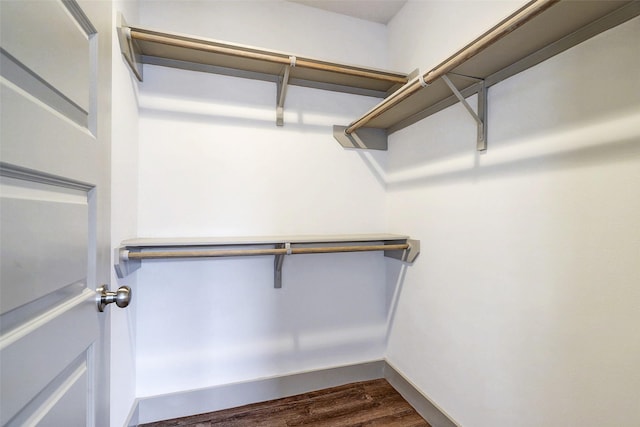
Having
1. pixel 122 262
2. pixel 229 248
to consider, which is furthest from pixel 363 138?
pixel 122 262

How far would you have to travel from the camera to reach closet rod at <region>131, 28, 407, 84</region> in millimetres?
1240

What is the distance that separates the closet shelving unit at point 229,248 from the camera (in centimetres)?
123

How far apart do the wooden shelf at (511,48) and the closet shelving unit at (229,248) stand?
70 centimetres

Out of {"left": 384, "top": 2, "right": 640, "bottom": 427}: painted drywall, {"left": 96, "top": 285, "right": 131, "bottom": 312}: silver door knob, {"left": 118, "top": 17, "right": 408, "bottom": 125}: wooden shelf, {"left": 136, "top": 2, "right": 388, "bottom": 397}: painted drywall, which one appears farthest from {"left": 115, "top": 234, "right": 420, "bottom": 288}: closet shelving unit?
{"left": 118, "top": 17, "right": 408, "bottom": 125}: wooden shelf

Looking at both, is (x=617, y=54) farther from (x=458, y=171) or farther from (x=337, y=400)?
(x=337, y=400)

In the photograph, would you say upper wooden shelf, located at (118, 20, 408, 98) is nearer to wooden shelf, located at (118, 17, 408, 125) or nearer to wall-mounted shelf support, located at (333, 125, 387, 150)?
wooden shelf, located at (118, 17, 408, 125)

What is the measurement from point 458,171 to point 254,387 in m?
1.64

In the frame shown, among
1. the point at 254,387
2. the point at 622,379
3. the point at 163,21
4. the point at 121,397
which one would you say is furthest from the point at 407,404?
the point at 163,21

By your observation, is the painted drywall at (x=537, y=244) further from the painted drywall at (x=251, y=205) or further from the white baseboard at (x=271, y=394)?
the painted drywall at (x=251, y=205)

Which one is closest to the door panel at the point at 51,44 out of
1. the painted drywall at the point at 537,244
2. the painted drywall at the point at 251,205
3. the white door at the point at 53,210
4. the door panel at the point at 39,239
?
the white door at the point at 53,210

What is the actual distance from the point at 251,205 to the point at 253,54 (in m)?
0.79

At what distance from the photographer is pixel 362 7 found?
1767 millimetres

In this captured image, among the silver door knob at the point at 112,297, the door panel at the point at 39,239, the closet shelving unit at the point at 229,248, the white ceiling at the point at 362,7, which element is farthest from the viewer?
the white ceiling at the point at 362,7

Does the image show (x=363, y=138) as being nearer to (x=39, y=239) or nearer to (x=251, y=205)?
(x=251, y=205)
